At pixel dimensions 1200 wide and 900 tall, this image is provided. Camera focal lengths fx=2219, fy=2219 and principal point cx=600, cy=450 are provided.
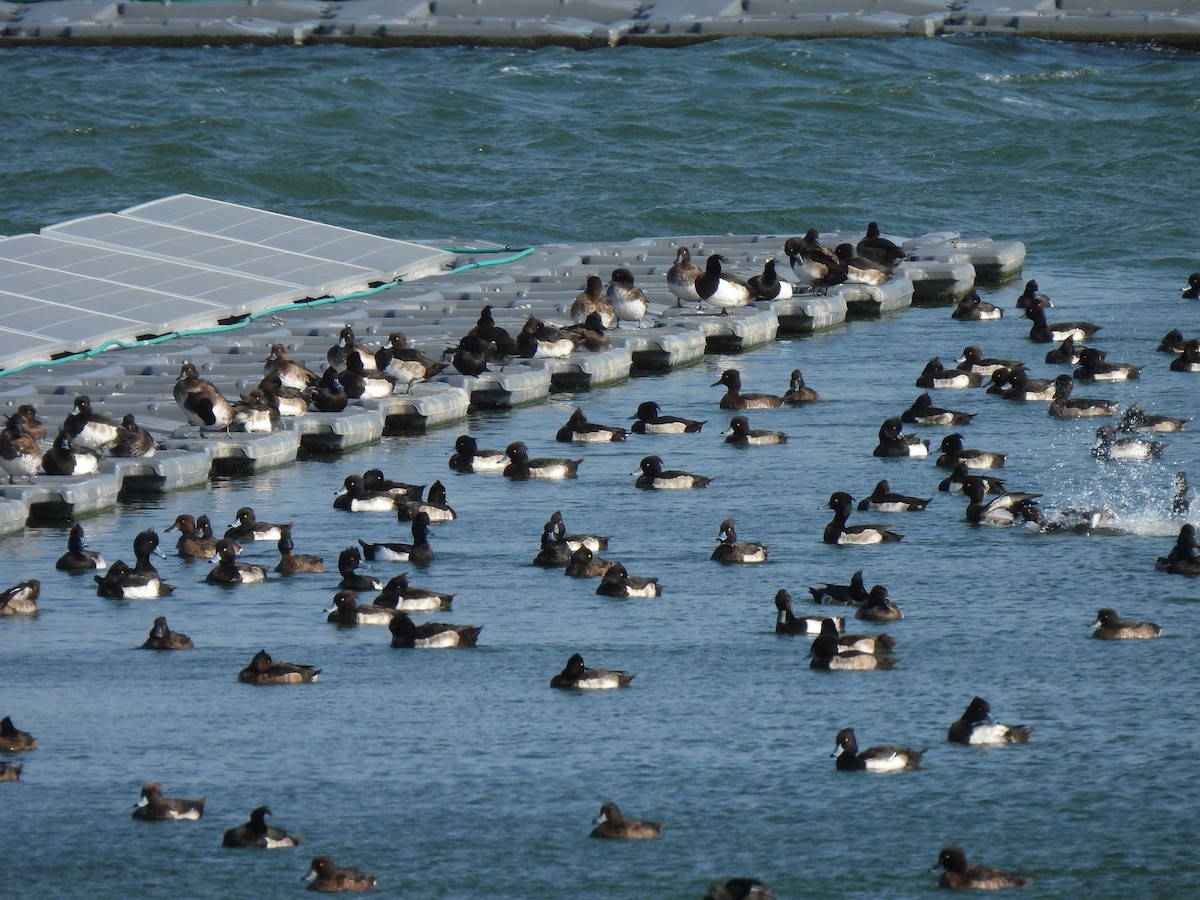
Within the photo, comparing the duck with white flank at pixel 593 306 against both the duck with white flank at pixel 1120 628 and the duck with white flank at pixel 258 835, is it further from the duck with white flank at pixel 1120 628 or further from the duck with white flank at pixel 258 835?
the duck with white flank at pixel 258 835

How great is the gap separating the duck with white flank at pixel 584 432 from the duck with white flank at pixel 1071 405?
8.10m

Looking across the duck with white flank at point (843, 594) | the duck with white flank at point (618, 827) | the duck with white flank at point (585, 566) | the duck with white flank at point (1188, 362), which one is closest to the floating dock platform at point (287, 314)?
the duck with white flank at point (585, 566)

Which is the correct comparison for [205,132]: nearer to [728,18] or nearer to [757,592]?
[728,18]

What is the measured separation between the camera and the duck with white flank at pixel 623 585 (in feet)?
95.9

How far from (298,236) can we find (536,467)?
23.4 m

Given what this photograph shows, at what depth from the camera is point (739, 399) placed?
41750mm

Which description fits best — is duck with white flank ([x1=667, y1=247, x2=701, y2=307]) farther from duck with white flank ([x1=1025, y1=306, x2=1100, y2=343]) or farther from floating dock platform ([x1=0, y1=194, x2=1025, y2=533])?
duck with white flank ([x1=1025, y1=306, x2=1100, y2=343])

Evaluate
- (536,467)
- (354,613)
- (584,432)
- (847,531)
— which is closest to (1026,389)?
(584,432)

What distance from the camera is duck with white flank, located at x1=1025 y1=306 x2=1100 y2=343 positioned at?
158 ft

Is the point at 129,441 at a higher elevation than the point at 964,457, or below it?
higher

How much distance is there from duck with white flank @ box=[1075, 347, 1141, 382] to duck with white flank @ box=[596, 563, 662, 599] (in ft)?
56.8

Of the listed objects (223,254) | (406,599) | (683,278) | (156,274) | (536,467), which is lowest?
(536,467)

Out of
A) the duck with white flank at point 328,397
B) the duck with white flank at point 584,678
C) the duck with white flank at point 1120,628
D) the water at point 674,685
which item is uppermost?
the duck with white flank at point 328,397

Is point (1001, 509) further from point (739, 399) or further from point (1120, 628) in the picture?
point (739, 399)
